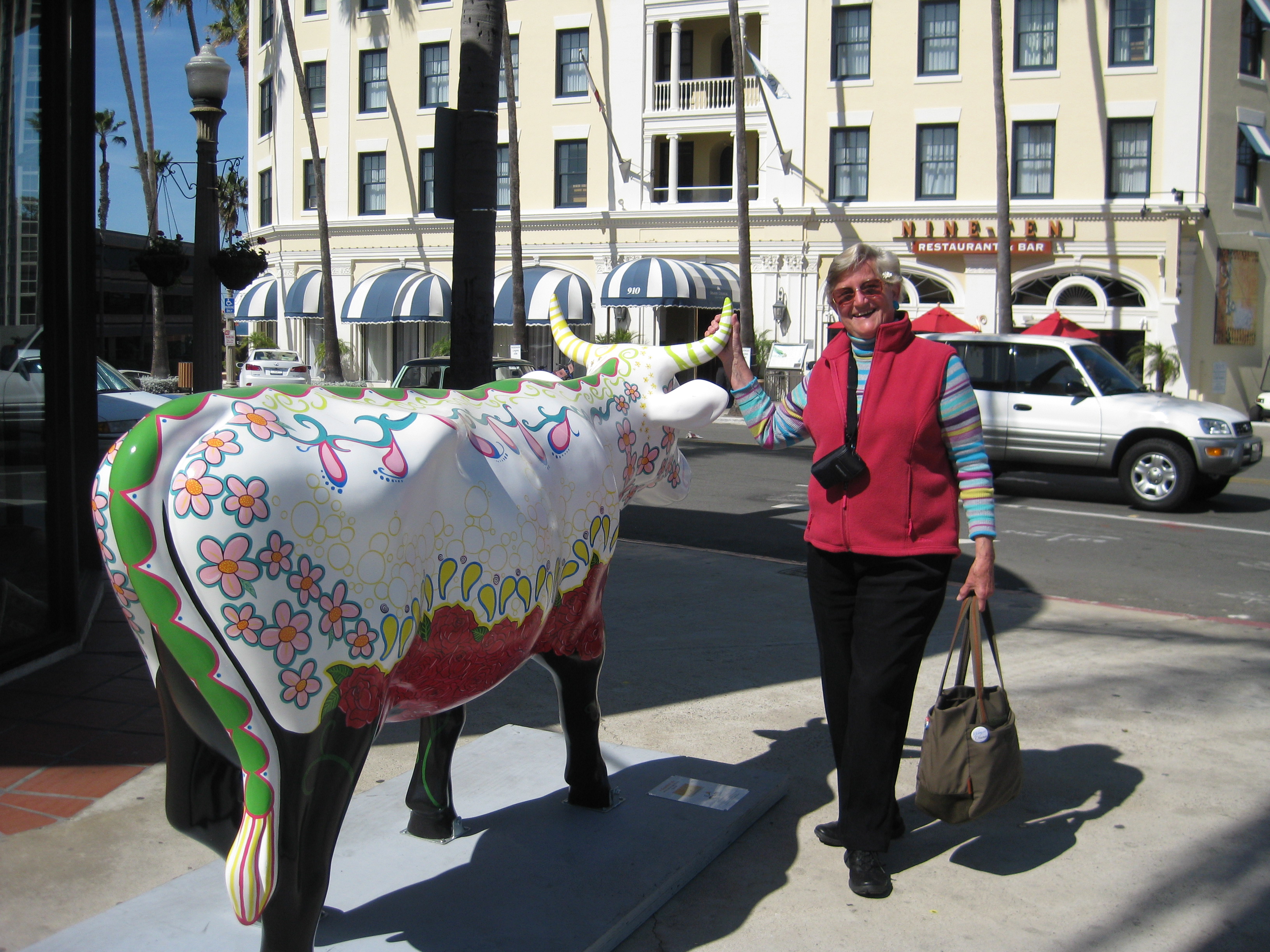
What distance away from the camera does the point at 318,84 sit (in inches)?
1240

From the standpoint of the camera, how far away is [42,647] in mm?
5207

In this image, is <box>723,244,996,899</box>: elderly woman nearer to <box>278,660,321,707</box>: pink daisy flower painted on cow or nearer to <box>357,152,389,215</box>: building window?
<box>278,660,321,707</box>: pink daisy flower painted on cow

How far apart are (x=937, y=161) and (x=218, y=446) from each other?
2550cm

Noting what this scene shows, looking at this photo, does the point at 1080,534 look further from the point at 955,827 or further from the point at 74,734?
the point at 74,734

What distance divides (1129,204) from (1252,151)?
348 centimetres

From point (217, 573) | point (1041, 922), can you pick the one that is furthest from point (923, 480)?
point (217, 573)

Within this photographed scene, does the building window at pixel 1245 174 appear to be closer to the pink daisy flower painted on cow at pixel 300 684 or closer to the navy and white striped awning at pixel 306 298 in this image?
the navy and white striped awning at pixel 306 298

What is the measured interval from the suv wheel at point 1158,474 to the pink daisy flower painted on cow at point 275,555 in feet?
36.2

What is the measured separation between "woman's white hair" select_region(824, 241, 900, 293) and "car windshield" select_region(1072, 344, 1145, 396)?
9.59 meters

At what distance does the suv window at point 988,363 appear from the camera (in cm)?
1237

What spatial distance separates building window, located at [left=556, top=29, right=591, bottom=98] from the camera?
1098 inches

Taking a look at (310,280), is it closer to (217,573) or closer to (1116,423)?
(1116,423)

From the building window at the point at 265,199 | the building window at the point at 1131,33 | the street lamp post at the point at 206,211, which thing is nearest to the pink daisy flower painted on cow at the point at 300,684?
the street lamp post at the point at 206,211

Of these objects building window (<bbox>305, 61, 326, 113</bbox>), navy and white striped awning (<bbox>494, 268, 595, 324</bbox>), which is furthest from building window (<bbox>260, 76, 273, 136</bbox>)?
navy and white striped awning (<bbox>494, 268, 595, 324</bbox>)
